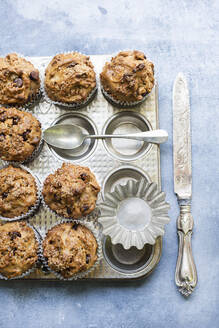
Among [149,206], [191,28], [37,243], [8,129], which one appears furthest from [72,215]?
[191,28]

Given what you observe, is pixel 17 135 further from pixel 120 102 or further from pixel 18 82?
pixel 120 102

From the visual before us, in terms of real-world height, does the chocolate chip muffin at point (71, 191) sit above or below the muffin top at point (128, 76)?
below

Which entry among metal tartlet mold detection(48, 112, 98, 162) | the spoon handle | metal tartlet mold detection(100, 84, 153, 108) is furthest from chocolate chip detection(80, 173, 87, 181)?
metal tartlet mold detection(100, 84, 153, 108)

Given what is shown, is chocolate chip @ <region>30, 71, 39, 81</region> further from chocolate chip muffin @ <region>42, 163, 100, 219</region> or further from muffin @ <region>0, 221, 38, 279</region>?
muffin @ <region>0, 221, 38, 279</region>

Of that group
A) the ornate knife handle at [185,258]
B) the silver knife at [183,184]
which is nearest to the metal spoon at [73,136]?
the silver knife at [183,184]

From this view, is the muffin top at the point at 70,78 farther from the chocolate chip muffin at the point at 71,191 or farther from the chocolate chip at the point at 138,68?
the chocolate chip muffin at the point at 71,191

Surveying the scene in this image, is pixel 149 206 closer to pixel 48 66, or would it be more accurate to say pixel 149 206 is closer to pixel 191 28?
pixel 48 66
